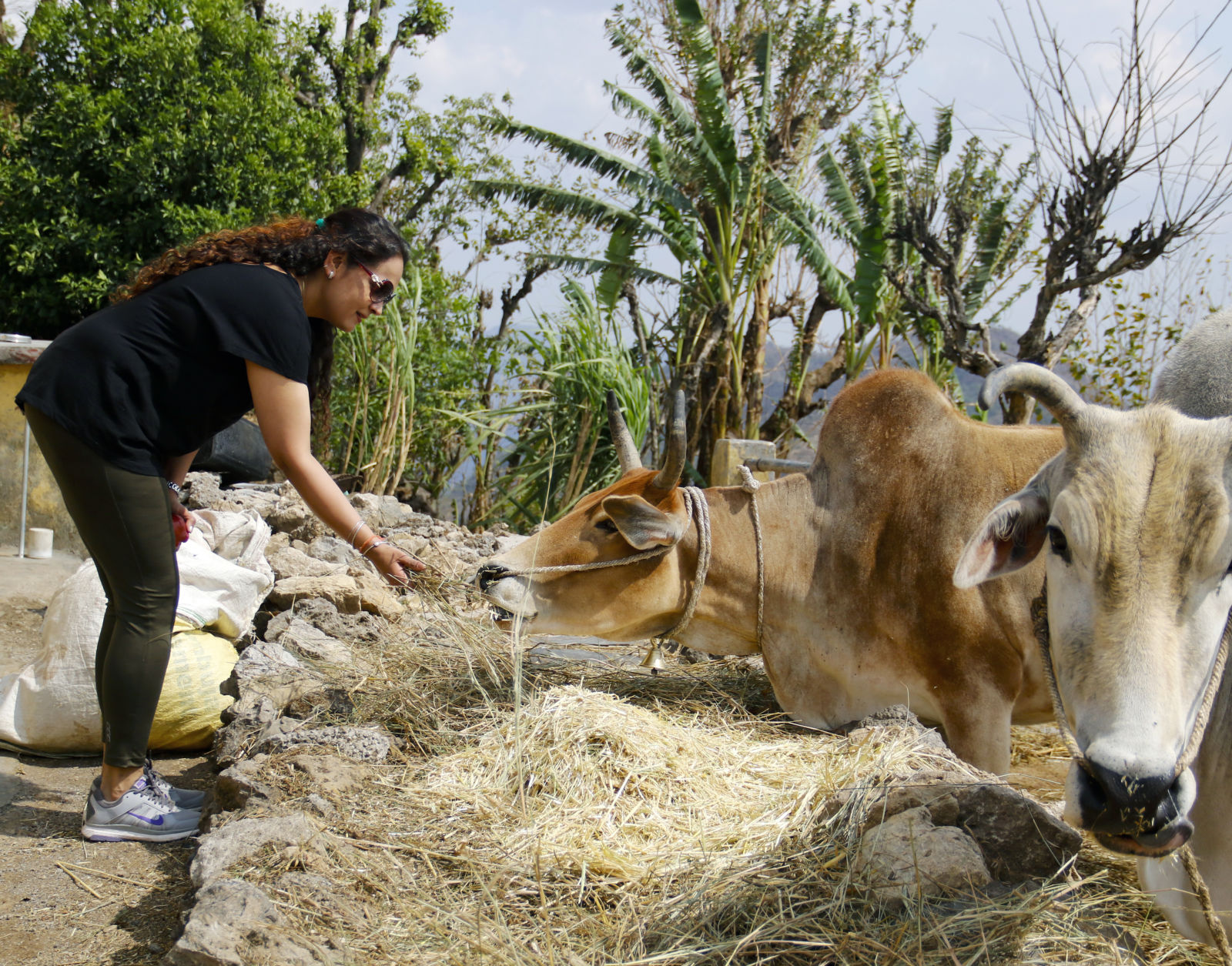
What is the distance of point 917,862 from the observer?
6.75 feet

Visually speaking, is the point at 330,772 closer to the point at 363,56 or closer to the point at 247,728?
the point at 247,728

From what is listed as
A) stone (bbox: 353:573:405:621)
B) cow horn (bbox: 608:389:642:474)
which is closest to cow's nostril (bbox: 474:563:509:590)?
cow horn (bbox: 608:389:642:474)

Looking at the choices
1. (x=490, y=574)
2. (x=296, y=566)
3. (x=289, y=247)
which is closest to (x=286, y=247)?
(x=289, y=247)

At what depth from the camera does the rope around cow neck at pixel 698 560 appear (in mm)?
3346

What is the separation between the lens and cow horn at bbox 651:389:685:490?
323 centimetres

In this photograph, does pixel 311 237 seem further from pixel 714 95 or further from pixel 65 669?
pixel 714 95

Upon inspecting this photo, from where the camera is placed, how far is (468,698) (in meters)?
3.46

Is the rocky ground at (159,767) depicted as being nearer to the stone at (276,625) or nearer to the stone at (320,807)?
the stone at (276,625)

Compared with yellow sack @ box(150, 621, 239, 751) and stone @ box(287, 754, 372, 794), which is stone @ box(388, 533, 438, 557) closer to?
yellow sack @ box(150, 621, 239, 751)

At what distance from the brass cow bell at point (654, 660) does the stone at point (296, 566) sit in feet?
5.59

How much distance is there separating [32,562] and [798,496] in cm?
457

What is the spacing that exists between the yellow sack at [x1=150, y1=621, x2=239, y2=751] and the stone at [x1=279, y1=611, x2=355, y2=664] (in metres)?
0.28

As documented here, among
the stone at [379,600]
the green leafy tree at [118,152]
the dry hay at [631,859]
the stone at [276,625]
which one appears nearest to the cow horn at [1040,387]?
the dry hay at [631,859]

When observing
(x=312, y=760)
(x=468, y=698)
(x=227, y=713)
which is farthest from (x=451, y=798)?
(x=227, y=713)
